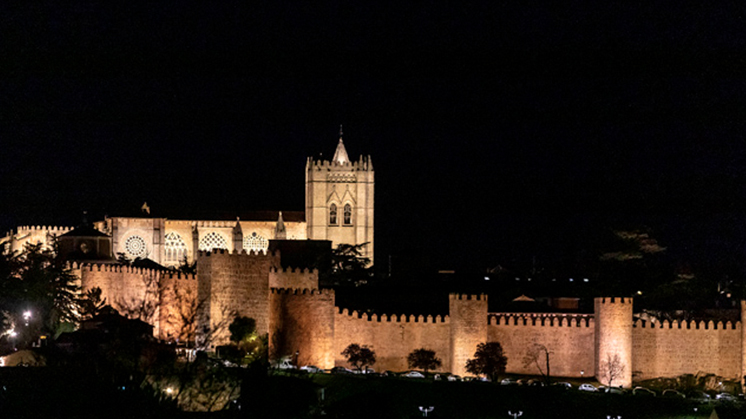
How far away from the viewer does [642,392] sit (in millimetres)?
35125

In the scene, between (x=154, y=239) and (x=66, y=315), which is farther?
(x=154, y=239)

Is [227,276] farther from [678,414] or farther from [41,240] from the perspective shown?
[41,240]

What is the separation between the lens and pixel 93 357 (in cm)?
3023

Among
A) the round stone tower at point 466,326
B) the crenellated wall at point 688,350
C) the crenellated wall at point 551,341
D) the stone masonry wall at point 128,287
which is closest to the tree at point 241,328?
the stone masonry wall at point 128,287

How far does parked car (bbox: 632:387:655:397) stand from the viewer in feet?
113

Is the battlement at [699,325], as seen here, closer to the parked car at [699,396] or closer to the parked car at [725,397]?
the parked car at [699,396]

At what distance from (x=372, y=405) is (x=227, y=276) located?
1026 centimetres

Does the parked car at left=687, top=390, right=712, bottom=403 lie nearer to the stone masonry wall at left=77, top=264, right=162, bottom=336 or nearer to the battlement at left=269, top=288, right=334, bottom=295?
the battlement at left=269, top=288, right=334, bottom=295

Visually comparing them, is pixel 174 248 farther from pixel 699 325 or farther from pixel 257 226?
pixel 699 325

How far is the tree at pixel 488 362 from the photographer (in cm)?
3631

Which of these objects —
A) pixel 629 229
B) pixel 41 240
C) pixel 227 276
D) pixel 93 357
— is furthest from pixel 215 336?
pixel 41 240

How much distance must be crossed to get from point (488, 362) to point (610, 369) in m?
3.54

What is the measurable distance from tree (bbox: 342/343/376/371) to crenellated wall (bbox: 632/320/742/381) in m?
7.77

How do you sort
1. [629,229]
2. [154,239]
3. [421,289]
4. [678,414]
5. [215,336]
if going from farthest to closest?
[154,239]
[629,229]
[421,289]
[215,336]
[678,414]
